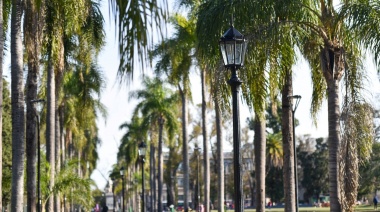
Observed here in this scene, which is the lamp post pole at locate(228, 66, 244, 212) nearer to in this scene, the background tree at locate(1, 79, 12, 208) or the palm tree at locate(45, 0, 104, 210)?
the palm tree at locate(45, 0, 104, 210)

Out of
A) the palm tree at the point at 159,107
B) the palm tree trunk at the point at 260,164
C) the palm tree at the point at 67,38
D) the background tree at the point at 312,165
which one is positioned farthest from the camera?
the background tree at the point at 312,165

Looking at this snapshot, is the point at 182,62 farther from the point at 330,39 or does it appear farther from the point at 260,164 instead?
the point at 330,39

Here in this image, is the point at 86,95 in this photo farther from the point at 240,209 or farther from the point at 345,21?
the point at 240,209

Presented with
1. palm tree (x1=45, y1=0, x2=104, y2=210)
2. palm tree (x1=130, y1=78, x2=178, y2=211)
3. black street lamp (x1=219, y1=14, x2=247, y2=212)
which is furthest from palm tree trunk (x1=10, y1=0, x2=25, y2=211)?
palm tree (x1=130, y1=78, x2=178, y2=211)

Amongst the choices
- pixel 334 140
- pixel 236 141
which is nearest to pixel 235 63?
pixel 236 141

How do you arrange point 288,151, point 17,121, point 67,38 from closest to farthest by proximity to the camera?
1. point 17,121
2. point 288,151
3. point 67,38

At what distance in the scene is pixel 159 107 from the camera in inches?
2616

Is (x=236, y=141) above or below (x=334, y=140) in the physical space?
below

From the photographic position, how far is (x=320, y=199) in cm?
11350

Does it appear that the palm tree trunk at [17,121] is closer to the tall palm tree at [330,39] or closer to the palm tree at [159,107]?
the tall palm tree at [330,39]

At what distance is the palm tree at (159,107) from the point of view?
65.1 meters

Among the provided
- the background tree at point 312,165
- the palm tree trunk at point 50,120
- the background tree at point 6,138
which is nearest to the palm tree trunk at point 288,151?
the palm tree trunk at point 50,120

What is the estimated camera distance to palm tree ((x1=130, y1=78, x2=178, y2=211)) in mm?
65062

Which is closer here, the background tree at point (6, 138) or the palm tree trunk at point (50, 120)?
the palm tree trunk at point (50, 120)
